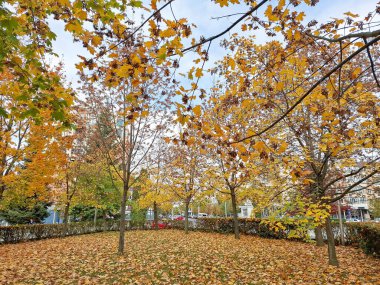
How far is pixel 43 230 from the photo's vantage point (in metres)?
18.1

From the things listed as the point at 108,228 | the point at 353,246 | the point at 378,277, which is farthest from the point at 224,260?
the point at 108,228

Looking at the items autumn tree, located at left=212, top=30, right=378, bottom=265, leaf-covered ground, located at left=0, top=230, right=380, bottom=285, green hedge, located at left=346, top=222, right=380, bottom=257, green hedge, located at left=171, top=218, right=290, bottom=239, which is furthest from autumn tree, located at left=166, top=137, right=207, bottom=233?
green hedge, located at left=346, top=222, right=380, bottom=257

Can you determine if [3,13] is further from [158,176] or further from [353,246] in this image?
[158,176]

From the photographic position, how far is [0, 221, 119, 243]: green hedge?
618 inches

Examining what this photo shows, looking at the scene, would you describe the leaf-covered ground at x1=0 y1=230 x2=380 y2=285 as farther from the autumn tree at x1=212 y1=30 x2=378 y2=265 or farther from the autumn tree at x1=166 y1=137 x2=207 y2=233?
the autumn tree at x1=166 y1=137 x2=207 y2=233

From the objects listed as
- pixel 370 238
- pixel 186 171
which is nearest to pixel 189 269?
Answer: pixel 370 238

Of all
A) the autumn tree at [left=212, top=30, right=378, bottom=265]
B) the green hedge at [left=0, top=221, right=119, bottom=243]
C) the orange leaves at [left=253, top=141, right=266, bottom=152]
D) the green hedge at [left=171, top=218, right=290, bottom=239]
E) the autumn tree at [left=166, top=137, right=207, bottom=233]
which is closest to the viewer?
the orange leaves at [left=253, top=141, right=266, bottom=152]

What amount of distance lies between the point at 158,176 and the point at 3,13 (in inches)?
733

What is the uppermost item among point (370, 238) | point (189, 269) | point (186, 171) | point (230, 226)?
point (186, 171)

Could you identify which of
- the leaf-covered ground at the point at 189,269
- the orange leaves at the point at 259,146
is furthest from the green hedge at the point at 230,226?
the orange leaves at the point at 259,146

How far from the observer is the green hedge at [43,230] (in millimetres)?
15695

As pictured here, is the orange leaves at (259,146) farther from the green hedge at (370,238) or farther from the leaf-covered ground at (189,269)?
the green hedge at (370,238)

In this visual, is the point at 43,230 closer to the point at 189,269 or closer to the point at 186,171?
the point at 186,171

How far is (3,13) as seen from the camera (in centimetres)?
334
